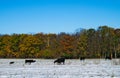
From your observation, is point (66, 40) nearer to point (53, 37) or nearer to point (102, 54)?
point (102, 54)

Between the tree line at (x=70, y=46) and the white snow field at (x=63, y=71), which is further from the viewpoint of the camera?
the tree line at (x=70, y=46)

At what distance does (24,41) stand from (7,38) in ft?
26.5

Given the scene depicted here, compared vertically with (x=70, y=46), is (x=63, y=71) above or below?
below

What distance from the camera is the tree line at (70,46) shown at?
9794 cm

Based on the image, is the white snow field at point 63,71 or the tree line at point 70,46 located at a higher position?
the tree line at point 70,46

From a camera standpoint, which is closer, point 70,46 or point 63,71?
point 63,71

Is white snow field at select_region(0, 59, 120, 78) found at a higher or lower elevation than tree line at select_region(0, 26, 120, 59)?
lower

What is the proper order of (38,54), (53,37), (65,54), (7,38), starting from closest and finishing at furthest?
(65,54) < (38,54) < (7,38) < (53,37)

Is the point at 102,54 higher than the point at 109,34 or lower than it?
lower

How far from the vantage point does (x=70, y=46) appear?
99438 millimetres

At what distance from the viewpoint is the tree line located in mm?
97938

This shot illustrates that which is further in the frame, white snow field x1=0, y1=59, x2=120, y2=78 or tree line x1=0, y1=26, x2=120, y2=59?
tree line x1=0, y1=26, x2=120, y2=59

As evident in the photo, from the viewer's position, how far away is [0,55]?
107 m

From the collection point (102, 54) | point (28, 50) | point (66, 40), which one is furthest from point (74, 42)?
point (28, 50)
